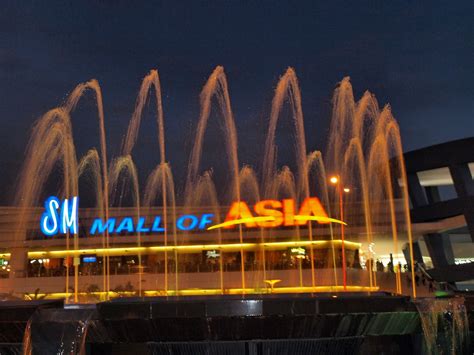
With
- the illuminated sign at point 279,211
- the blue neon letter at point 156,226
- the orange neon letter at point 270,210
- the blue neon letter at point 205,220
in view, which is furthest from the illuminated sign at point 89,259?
the orange neon letter at point 270,210

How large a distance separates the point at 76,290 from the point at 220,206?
15.8m

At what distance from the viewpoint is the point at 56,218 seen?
48812mm

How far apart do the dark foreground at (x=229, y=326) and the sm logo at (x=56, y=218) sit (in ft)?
118

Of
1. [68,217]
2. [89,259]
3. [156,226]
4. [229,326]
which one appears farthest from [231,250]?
[229,326]

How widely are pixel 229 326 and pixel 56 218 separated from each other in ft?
129

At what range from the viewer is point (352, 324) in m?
11.9

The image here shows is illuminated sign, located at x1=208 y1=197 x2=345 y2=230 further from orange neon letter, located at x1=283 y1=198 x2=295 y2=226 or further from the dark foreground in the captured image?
the dark foreground

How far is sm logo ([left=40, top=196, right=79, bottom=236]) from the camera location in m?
48.1

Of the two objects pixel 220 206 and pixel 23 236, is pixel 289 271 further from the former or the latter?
pixel 23 236

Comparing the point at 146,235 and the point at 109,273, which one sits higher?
the point at 146,235

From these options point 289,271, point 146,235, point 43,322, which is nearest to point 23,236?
point 146,235

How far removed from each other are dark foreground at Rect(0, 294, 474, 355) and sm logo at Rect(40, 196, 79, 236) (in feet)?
118

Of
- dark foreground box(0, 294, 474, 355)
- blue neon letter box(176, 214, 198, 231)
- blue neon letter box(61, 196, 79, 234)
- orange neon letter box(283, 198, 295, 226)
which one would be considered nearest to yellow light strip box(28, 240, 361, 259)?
blue neon letter box(176, 214, 198, 231)

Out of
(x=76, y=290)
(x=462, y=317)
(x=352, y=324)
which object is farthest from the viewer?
(x=76, y=290)
